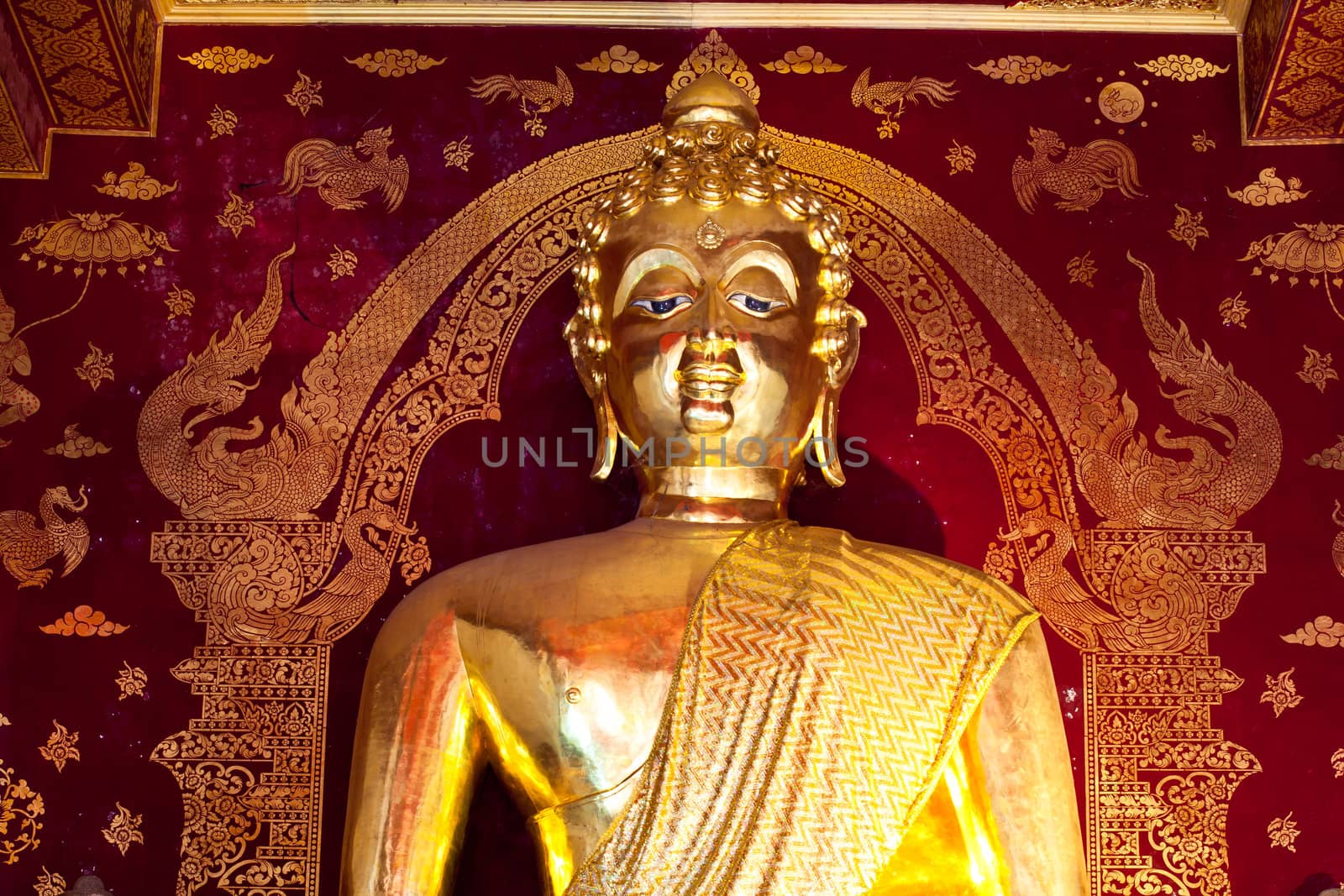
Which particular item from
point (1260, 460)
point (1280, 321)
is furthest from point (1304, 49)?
point (1260, 460)

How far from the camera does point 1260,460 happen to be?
4.08 m

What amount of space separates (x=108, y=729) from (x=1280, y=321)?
2.84 meters

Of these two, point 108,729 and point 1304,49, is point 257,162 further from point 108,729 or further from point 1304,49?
point 1304,49

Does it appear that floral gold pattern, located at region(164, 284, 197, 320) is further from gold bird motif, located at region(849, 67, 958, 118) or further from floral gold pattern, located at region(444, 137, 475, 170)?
gold bird motif, located at region(849, 67, 958, 118)

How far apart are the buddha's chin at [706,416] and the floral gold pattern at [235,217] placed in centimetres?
130

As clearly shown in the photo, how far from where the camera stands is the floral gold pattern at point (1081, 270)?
4219mm

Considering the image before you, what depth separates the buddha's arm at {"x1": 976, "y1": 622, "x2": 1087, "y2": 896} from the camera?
128 inches

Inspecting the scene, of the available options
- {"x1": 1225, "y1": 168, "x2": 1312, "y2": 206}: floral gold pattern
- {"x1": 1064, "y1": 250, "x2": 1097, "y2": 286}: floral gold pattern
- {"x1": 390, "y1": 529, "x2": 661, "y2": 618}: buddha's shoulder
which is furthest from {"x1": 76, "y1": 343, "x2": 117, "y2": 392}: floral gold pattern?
{"x1": 1225, "y1": 168, "x2": 1312, "y2": 206}: floral gold pattern

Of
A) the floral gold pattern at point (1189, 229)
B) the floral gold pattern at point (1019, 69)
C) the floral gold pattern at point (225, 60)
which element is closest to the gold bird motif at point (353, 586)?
the floral gold pattern at point (225, 60)

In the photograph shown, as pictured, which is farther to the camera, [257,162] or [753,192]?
[257,162]

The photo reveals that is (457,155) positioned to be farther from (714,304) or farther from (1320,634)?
(1320,634)

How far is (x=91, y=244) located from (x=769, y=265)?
5.44ft

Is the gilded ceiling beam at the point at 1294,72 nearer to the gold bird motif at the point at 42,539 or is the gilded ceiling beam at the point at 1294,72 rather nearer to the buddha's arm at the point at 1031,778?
the buddha's arm at the point at 1031,778

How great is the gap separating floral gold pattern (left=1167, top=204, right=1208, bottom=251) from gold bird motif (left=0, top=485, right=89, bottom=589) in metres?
2.63
